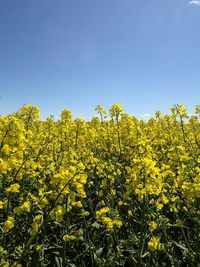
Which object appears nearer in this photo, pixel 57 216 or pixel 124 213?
pixel 57 216

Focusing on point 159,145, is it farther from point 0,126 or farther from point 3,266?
point 3,266

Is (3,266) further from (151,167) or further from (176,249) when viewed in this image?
(176,249)

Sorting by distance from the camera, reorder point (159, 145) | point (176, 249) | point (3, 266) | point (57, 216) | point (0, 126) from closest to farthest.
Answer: point (3, 266), point (57, 216), point (0, 126), point (176, 249), point (159, 145)

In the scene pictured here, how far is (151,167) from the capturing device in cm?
315

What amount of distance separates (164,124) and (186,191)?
8.04 meters

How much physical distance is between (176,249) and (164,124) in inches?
291

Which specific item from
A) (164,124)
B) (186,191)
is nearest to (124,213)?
(186,191)

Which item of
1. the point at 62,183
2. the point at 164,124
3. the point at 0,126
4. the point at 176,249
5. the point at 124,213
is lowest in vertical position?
the point at 176,249

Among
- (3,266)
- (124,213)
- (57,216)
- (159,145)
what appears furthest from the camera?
(159,145)

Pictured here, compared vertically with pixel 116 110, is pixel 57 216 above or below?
below

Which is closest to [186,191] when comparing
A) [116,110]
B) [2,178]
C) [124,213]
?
[124,213]

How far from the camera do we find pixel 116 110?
635cm

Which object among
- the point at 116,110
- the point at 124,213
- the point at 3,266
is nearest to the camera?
the point at 3,266

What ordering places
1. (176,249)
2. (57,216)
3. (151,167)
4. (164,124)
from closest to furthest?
(57,216), (151,167), (176,249), (164,124)
